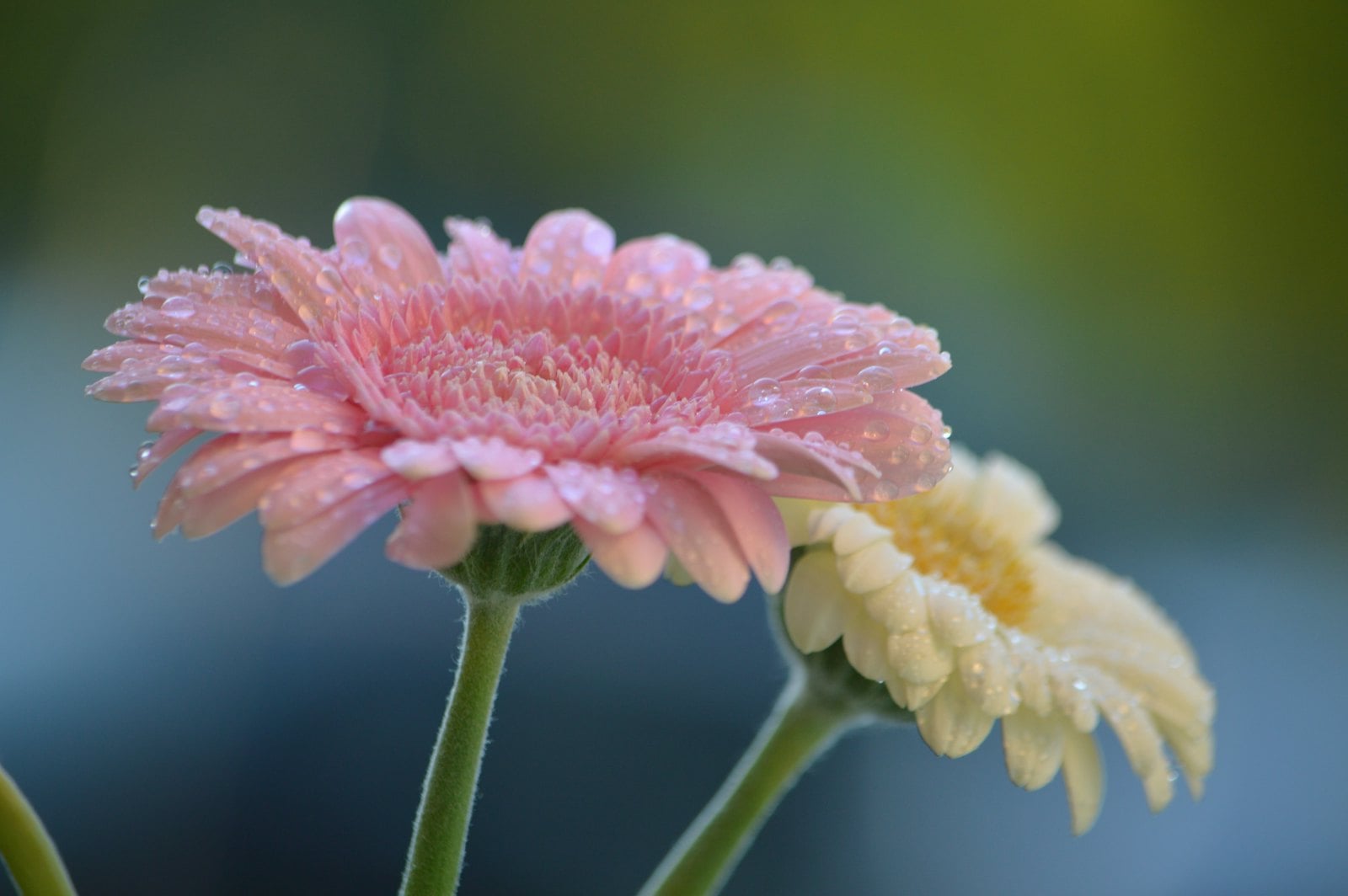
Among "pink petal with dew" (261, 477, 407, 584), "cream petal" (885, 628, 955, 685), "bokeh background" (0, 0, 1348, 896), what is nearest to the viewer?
"pink petal with dew" (261, 477, 407, 584)

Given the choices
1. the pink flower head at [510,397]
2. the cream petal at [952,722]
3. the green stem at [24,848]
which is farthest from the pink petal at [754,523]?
the green stem at [24,848]

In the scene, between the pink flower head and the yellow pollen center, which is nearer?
the pink flower head

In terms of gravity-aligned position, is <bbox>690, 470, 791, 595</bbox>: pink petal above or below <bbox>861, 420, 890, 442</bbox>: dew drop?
below

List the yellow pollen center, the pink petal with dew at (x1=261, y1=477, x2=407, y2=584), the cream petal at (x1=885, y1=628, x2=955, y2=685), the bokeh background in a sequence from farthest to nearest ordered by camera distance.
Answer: the bokeh background
the yellow pollen center
the cream petal at (x1=885, y1=628, x2=955, y2=685)
the pink petal with dew at (x1=261, y1=477, x2=407, y2=584)

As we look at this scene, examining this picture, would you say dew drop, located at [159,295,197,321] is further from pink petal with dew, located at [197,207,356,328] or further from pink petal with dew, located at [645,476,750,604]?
A: pink petal with dew, located at [645,476,750,604]

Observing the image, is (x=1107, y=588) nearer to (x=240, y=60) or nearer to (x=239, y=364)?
(x=239, y=364)

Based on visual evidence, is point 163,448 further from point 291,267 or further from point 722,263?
point 722,263

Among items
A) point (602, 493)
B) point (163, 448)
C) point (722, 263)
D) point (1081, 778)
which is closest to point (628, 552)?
point (602, 493)

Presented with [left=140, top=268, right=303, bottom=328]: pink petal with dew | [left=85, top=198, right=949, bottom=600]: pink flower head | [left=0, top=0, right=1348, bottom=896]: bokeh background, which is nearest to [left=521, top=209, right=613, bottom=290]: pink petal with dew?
[left=85, top=198, right=949, bottom=600]: pink flower head
